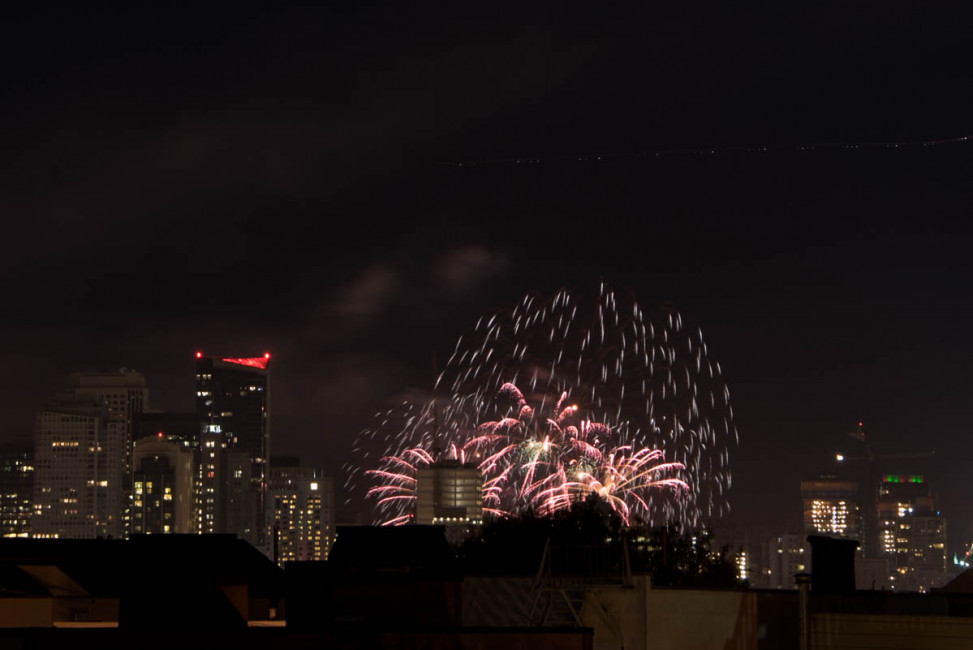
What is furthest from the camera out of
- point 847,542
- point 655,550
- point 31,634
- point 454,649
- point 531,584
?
point 655,550

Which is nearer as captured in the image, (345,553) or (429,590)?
(429,590)

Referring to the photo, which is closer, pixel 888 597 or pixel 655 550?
pixel 888 597

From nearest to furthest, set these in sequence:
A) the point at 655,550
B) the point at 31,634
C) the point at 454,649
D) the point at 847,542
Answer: the point at 31,634 < the point at 454,649 < the point at 847,542 < the point at 655,550

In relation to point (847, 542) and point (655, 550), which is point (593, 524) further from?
point (847, 542)

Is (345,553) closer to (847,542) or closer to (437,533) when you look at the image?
(437,533)

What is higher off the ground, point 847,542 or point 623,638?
point 847,542

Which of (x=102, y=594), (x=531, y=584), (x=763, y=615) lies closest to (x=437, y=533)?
(x=531, y=584)

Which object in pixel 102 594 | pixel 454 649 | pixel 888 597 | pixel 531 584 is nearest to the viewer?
pixel 454 649

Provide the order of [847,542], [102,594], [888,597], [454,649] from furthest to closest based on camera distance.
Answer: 1. [102,594]
2. [847,542]
3. [888,597]
4. [454,649]

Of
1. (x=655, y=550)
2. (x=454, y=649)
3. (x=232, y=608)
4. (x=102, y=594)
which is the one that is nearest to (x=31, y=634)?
(x=454, y=649)
